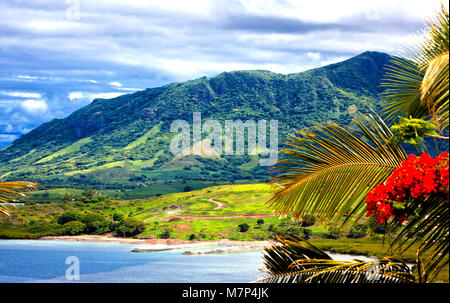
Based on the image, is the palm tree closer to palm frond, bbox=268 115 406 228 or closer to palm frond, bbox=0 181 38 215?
palm frond, bbox=268 115 406 228

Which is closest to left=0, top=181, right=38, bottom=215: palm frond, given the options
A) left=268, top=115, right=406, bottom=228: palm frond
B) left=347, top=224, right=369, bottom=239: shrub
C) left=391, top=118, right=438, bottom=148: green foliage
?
left=268, top=115, right=406, bottom=228: palm frond

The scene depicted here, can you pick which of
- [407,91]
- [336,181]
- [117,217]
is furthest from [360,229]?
[117,217]

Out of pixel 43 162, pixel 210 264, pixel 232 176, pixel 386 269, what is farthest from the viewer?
→ pixel 43 162

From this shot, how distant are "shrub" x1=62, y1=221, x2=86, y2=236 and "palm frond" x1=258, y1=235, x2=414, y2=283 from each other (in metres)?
49.1

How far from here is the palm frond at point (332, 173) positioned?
368 centimetres

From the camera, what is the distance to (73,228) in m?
49.0

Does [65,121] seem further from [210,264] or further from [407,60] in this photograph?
[407,60]

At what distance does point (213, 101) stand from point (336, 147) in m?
153

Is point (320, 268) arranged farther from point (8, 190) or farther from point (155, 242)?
point (155, 242)

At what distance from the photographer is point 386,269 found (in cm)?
Result: 312

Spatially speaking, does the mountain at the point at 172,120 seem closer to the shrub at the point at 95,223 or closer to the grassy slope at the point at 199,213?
the grassy slope at the point at 199,213

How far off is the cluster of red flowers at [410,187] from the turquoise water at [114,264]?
2563cm
